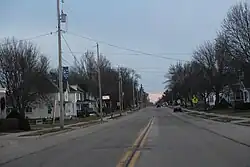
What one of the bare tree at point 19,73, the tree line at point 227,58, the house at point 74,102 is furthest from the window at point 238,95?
the bare tree at point 19,73

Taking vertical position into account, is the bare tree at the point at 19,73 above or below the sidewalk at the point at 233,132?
above

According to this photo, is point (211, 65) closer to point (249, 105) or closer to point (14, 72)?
point (249, 105)

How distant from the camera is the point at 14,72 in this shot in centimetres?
5588

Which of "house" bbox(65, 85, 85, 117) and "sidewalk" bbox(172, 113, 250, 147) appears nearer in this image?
"sidewalk" bbox(172, 113, 250, 147)

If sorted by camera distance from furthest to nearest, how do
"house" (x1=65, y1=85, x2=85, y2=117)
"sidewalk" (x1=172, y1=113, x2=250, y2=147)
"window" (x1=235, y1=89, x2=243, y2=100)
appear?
"window" (x1=235, y1=89, x2=243, y2=100), "house" (x1=65, y1=85, x2=85, y2=117), "sidewalk" (x1=172, y1=113, x2=250, y2=147)

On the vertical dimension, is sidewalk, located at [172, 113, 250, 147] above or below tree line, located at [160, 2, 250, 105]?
below

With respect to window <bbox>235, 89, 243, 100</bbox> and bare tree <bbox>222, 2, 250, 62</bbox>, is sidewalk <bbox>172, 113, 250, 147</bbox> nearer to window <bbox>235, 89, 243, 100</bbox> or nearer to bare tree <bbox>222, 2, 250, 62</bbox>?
bare tree <bbox>222, 2, 250, 62</bbox>

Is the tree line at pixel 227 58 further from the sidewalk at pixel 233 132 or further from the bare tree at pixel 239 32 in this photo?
the sidewalk at pixel 233 132

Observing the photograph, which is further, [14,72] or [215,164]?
[14,72]

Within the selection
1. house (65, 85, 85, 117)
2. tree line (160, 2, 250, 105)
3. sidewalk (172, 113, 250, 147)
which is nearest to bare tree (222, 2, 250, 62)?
tree line (160, 2, 250, 105)

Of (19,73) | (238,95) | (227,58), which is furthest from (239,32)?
(238,95)

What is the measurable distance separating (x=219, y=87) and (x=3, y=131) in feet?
161

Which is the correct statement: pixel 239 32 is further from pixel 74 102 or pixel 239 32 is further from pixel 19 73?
pixel 74 102

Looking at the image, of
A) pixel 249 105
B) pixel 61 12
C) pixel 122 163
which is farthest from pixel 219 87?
pixel 122 163
